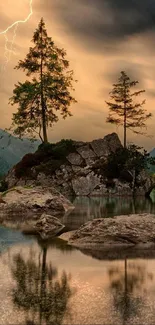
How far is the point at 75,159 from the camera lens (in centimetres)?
5225

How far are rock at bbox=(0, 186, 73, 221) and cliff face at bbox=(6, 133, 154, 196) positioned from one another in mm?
25210

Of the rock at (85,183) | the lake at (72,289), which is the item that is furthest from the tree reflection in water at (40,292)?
the rock at (85,183)

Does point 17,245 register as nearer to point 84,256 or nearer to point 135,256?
point 84,256

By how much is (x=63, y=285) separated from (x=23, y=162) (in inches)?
1848

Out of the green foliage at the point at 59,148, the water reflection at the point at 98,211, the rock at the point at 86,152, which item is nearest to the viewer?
the water reflection at the point at 98,211

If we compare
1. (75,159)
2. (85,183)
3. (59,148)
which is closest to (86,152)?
(75,159)

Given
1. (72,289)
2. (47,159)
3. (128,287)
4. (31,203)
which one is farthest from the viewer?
(47,159)

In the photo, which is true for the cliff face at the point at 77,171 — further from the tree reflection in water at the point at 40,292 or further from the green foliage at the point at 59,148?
the tree reflection in water at the point at 40,292

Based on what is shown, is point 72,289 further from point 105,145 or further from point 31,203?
point 105,145

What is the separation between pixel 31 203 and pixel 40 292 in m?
14.3

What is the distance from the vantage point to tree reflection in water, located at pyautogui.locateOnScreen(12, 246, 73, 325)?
201 inches

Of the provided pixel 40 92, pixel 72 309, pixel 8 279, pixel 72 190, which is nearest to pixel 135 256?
pixel 8 279

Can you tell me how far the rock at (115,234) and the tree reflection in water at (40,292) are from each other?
107 inches

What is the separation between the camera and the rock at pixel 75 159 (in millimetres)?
51691
